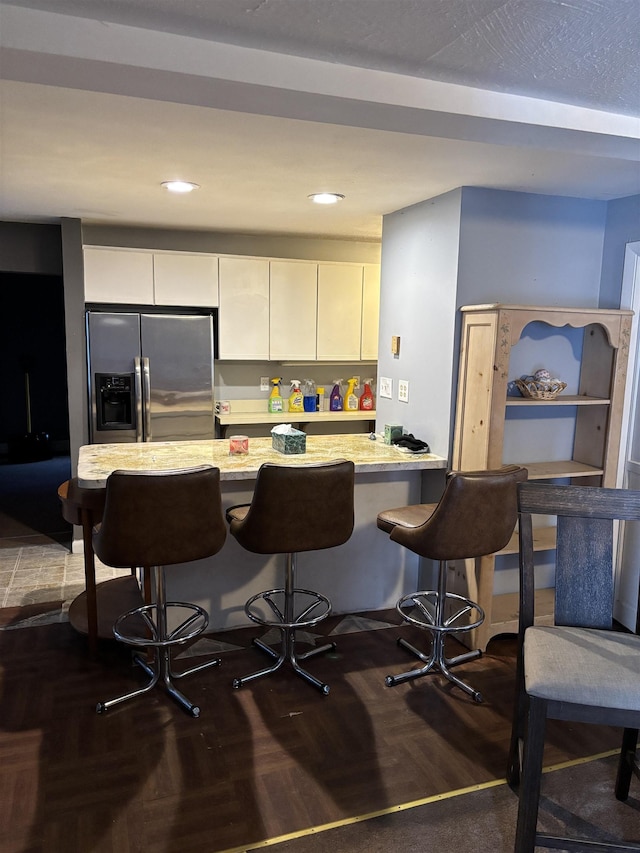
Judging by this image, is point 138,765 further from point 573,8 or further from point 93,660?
point 573,8

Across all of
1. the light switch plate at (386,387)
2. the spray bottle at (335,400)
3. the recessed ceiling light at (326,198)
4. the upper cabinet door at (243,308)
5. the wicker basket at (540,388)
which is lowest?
the spray bottle at (335,400)

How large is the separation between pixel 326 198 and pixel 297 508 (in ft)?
6.07

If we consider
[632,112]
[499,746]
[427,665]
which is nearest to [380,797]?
[499,746]

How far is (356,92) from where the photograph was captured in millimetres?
1784

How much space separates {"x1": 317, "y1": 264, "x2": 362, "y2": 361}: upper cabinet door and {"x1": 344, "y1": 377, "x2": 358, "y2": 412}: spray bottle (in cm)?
34

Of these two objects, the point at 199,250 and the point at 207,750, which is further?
the point at 199,250

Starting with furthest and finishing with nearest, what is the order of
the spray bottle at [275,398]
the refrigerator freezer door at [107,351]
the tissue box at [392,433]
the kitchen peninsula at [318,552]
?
the spray bottle at [275,398]
the refrigerator freezer door at [107,351]
the tissue box at [392,433]
the kitchen peninsula at [318,552]

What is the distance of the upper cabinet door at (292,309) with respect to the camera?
16.1 feet

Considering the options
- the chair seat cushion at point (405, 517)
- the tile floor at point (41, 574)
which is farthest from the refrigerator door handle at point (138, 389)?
the chair seat cushion at point (405, 517)

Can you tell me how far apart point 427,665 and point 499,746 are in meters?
0.56

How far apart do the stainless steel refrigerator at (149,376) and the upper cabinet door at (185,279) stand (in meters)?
0.15

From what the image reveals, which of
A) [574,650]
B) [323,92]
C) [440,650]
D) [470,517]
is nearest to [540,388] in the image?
[470,517]

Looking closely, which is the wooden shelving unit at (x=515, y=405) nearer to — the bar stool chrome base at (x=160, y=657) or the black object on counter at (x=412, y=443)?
the black object on counter at (x=412, y=443)

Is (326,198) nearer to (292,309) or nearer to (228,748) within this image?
(292,309)
